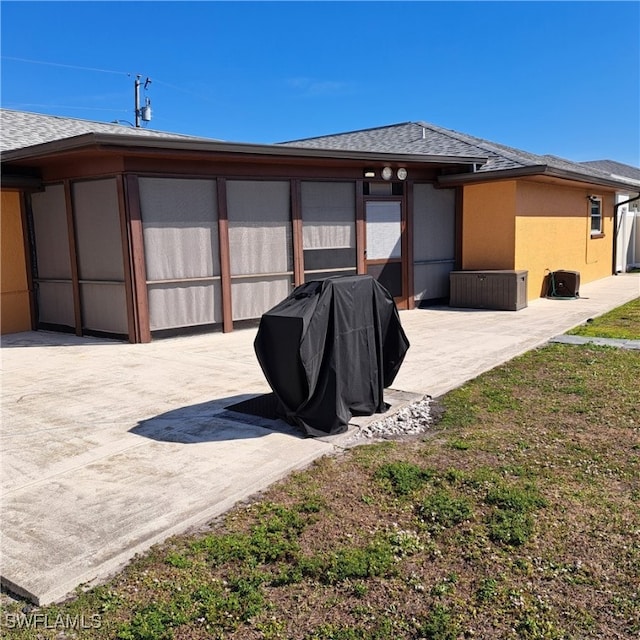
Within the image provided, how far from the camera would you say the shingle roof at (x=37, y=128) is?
10289 mm

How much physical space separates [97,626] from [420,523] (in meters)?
1.67

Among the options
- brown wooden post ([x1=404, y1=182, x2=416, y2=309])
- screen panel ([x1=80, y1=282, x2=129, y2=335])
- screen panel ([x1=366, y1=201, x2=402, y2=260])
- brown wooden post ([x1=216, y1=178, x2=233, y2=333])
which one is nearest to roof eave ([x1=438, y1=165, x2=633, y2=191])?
brown wooden post ([x1=404, y1=182, x2=416, y2=309])

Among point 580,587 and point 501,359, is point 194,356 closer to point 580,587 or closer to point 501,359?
point 501,359

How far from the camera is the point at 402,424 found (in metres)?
4.89

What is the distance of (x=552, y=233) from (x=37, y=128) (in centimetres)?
1109

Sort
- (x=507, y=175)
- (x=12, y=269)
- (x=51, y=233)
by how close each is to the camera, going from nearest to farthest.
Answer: (x=51, y=233)
(x=12, y=269)
(x=507, y=175)

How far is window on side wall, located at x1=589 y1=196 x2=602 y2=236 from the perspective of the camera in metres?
16.5

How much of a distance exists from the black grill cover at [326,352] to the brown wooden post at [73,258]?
580cm

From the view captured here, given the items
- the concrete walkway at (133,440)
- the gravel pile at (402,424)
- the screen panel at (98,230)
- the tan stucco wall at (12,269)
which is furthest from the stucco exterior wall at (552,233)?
the tan stucco wall at (12,269)

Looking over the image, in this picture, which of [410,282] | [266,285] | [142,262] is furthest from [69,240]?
[410,282]

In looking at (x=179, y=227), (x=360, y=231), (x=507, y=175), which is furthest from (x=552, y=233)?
(x=179, y=227)

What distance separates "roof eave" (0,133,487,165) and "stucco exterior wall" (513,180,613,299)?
9.93 feet

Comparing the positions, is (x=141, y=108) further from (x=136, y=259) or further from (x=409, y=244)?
(x=136, y=259)

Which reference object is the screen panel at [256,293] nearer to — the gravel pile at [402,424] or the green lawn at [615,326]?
the green lawn at [615,326]
